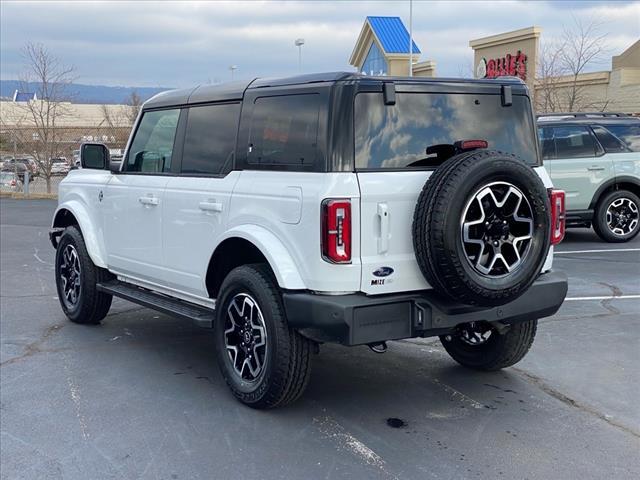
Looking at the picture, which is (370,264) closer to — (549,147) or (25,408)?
(25,408)

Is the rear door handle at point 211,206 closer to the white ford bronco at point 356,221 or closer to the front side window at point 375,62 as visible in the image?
the white ford bronco at point 356,221

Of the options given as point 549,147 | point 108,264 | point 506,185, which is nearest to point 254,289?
point 506,185

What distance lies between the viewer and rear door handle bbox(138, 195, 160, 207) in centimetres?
570

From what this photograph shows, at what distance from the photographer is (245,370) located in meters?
4.82

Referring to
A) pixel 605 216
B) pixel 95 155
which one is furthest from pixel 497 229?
pixel 605 216

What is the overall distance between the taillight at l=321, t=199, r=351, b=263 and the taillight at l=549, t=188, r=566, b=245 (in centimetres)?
154

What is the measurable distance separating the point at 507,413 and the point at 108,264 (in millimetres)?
3683

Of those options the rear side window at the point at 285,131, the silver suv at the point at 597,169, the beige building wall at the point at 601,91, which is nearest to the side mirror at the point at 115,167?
the rear side window at the point at 285,131

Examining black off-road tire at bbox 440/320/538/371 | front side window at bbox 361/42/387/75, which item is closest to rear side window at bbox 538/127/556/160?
black off-road tire at bbox 440/320/538/371

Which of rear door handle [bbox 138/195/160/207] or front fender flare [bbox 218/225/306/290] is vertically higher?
rear door handle [bbox 138/195/160/207]

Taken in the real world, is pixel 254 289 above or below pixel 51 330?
above

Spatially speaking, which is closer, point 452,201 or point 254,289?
point 452,201

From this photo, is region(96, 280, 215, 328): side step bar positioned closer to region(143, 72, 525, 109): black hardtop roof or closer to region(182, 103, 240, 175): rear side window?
region(182, 103, 240, 175): rear side window

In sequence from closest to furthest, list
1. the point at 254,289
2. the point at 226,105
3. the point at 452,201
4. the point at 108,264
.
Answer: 1. the point at 452,201
2. the point at 254,289
3. the point at 226,105
4. the point at 108,264
